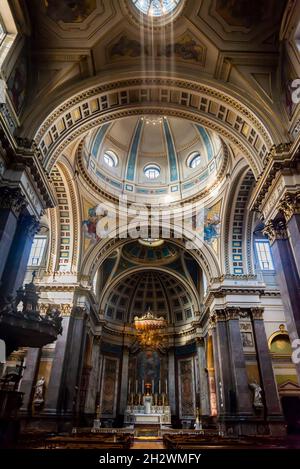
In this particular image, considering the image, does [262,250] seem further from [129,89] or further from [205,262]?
[129,89]

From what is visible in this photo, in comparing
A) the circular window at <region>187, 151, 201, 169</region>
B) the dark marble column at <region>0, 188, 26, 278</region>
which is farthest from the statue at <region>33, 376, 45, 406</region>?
the circular window at <region>187, 151, 201, 169</region>

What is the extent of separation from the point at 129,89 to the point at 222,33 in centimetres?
417

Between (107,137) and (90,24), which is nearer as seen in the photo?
(90,24)

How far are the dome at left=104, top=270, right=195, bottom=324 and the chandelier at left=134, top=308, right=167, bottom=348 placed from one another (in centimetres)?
324

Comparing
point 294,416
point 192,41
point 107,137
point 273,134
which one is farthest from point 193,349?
point 192,41

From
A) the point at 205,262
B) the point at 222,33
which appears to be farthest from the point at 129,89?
the point at 205,262

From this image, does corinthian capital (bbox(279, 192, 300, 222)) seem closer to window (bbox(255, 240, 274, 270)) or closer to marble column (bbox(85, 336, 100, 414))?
window (bbox(255, 240, 274, 270))

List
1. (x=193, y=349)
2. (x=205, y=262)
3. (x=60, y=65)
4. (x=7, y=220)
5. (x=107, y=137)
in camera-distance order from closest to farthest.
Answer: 1. (x=7, y=220)
2. (x=60, y=65)
3. (x=205, y=262)
4. (x=107, y=137)
5. (x=193, y=349)

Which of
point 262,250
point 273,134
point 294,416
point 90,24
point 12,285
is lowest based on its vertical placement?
point 294,416

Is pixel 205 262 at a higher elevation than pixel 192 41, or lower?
lower

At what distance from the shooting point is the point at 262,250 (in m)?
22.4

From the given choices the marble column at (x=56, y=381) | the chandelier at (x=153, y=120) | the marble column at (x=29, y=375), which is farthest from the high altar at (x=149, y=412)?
the chandelier at (x=153, y=120)

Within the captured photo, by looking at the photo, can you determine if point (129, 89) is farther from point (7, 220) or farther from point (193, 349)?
point (193, 349)

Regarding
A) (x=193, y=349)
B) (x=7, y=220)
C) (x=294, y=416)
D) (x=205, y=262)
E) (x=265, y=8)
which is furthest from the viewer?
(x=193, y=349)
